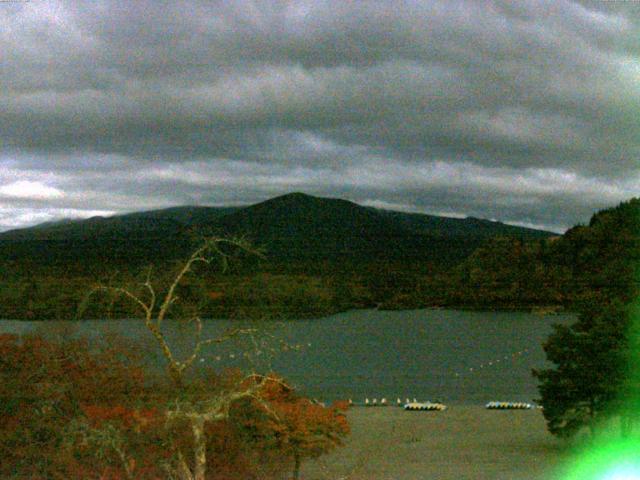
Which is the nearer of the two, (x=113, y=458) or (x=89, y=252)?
(x=113, y=458)

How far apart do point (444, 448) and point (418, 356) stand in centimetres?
1546

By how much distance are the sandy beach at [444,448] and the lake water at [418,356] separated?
2.10 metres

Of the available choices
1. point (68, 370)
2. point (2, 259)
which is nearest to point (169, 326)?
point (68, 370)

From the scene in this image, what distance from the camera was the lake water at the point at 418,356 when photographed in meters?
18.9

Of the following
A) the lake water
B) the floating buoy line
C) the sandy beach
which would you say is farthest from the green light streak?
the floating buoy line

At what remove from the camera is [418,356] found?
26625mm

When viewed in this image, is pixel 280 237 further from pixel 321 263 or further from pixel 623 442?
pixel 623 442

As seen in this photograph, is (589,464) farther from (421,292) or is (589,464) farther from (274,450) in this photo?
(421,292)

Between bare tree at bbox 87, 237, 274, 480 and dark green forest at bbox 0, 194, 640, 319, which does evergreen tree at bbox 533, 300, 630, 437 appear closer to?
dark green forest at bbox 0, 194, 640, 319

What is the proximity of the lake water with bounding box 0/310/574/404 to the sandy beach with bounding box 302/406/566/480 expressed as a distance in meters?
2.10

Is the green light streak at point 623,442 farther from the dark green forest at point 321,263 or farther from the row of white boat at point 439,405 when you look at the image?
the row of white boat at point 439,405

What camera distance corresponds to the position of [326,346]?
19.5m

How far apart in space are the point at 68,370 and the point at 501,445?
8.29 meters

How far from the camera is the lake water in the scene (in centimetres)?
1886
